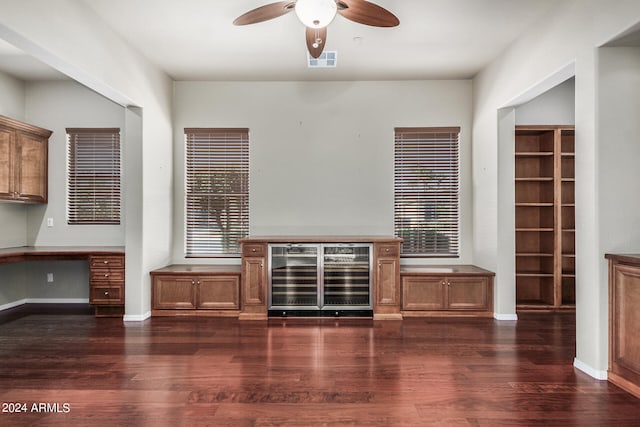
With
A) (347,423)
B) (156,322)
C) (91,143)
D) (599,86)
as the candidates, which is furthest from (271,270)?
(599,86)

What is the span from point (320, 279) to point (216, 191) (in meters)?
1.93

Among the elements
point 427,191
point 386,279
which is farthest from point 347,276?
point 427,191

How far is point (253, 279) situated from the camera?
479 cm

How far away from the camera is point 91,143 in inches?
214

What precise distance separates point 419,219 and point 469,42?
2283mm

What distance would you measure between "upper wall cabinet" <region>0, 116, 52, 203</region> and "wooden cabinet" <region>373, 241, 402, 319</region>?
440 cm

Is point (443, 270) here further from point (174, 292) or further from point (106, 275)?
point (106, 275)

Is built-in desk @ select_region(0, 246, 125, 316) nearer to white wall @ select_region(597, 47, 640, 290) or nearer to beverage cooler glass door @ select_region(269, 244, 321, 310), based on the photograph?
beverage cooler glass door @ select_region(269, 244, 321, 310)

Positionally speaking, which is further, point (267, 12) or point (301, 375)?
point (301, 375)

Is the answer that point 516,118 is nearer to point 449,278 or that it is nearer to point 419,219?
point 419,219

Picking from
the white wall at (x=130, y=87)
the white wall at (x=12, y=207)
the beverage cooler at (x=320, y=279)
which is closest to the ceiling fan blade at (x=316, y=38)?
the white wall at (x=130, y=87)

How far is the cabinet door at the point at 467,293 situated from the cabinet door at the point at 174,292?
3.13m

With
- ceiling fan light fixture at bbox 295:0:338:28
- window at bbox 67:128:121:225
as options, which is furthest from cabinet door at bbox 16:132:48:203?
ceiling fan light fixture at bbox 295:0:338:28

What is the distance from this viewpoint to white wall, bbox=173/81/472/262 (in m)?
5.45
